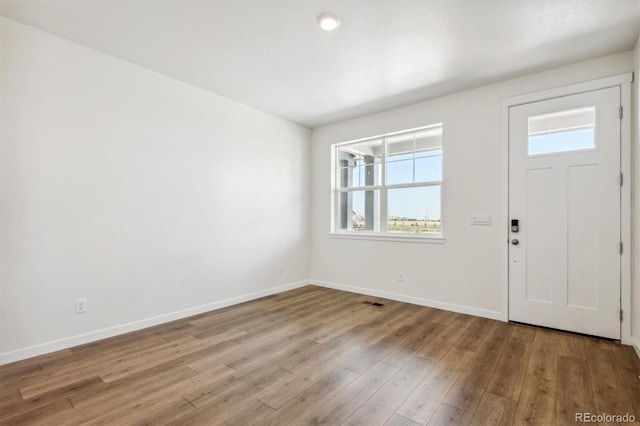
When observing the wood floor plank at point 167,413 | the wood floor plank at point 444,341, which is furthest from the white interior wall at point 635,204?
the wood floor plank at point 167,413

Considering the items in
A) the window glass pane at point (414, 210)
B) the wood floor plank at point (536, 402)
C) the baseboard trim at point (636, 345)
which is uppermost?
the window glass pane at point (414, 210)

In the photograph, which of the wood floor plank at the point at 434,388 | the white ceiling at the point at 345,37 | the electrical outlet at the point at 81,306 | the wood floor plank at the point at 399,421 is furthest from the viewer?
the electrical outlet at the point at 81,306

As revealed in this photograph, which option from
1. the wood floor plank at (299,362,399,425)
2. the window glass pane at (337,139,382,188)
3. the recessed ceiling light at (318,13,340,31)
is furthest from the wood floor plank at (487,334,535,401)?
the recessed ceiling light at (318,13,340,31)

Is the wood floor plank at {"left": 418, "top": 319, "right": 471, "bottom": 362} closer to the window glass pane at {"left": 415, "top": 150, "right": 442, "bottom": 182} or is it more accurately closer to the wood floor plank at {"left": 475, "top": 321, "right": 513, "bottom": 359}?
the wood floor plank at {"left": 475, "top": 321, "right": 513, "bottom": 359}

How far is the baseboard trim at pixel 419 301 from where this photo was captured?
3.51 meters

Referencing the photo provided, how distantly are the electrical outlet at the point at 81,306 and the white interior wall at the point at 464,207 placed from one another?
3396mm

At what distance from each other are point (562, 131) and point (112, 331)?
16.5 feet

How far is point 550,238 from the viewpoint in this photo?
315cm

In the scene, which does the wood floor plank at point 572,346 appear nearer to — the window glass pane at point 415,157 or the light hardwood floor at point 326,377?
the light hardwood floor at point 326,377

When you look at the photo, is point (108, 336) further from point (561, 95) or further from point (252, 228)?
point (561, 95)

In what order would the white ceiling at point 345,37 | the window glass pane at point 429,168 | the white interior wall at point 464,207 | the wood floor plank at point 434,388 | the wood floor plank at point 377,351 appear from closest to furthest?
the wood floor plank at point 434,388
the white ceiling at point 345,37
the wood floor plank at point 377,351
the white interior wall at point 464,207
the window glass pane at point 429,168

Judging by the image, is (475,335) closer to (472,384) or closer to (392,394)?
(472,384)

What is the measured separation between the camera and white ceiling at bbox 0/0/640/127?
2264mm

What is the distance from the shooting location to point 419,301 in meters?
4.04
